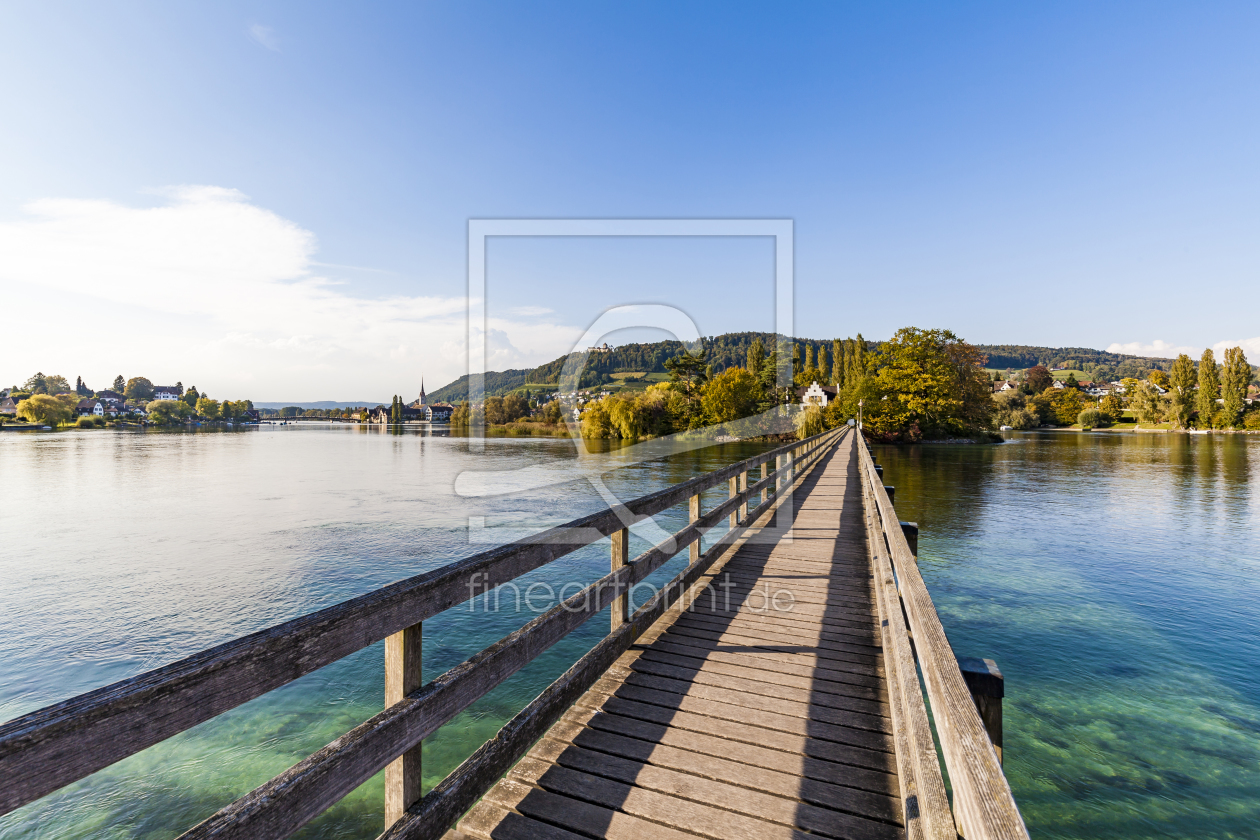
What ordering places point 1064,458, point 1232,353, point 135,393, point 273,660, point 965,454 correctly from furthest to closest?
1. point 135,393
2. point 1232,353
3. point 965,454
4. point 1064,458
5. point 273,660

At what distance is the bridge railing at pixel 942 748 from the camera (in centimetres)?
118

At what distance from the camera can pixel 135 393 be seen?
14488 cm

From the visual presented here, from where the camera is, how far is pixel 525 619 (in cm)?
923

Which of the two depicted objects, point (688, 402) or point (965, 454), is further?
point (688, 402)

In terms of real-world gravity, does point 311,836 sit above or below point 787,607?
below

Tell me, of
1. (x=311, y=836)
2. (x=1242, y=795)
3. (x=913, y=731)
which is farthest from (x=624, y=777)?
(x=1242, y=795)

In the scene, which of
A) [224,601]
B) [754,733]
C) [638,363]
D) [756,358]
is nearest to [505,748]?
[754,733]

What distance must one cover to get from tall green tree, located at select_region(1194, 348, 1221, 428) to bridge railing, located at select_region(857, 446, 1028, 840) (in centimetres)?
10340

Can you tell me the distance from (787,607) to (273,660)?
4.50 meters

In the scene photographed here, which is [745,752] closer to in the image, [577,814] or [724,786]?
[724,786]

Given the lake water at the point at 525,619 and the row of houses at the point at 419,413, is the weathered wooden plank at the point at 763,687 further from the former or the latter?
the row of houses at the point at 419,413

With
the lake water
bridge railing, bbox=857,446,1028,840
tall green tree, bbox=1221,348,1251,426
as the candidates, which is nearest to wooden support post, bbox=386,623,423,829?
bridge railing, bbox=857,446,1028,840

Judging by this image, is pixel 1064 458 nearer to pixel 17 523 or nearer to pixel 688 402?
pixel 688 402

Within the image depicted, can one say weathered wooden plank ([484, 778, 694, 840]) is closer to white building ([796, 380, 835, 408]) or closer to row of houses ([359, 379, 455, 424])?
white building ([796, 380, 835, 408])
